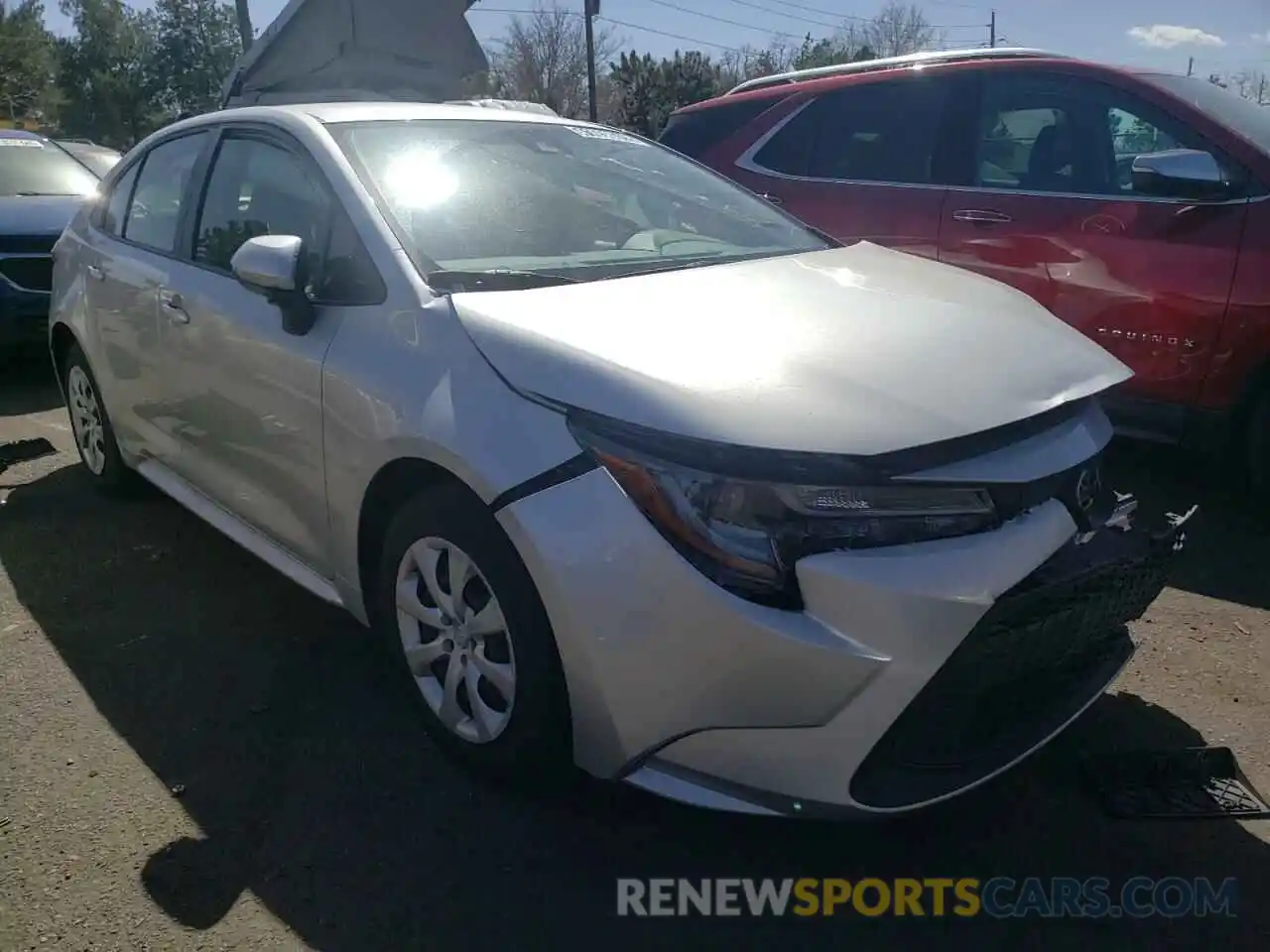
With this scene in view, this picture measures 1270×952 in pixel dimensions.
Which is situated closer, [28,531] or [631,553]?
[631,553]

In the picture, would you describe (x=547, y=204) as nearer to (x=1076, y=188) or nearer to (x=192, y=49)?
(x=1076, y=188)

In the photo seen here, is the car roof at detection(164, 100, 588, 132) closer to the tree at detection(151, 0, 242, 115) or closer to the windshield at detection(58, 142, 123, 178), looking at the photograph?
the windshield at detection(58, 142, 123, 178)

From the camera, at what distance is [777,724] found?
2062 millimetres

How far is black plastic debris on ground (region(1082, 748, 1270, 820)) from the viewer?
253 centimetres

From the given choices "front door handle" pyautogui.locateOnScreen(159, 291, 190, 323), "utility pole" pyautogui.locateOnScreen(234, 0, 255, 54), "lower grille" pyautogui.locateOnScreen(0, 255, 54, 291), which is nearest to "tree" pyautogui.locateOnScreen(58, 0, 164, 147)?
"utility pole" pyautogui.locateOnScreen(234, 0, 255, 54)

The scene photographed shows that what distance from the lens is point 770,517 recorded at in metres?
2.04

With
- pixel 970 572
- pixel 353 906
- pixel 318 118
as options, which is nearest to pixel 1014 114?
pixel 318 118

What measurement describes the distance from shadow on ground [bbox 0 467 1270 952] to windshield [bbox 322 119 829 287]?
4.22ft

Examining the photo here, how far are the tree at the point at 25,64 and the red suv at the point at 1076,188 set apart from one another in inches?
1654

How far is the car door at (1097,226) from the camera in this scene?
13.9 feet

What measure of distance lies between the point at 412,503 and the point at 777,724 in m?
1.04

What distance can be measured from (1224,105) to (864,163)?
5.17 ft

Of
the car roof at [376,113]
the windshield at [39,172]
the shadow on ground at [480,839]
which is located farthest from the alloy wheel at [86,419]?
the windshield at [39,172]

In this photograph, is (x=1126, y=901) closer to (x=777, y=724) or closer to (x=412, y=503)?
(x=777, y=724)
